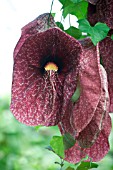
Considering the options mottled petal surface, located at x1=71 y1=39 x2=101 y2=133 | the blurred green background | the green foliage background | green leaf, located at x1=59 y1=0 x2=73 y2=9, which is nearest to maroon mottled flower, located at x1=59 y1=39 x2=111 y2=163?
mottled petal surface, located at x1=71 y1=39 x2=101 y2=133

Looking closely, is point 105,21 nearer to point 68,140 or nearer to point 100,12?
point 100,12

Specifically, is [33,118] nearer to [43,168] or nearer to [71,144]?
[71,144]

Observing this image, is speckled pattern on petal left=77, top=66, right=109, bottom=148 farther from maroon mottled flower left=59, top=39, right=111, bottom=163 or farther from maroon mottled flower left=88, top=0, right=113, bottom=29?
maroon mottled flower left=88, top=0, right=113, bottom=29

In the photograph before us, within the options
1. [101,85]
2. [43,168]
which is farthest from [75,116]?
[43,168]

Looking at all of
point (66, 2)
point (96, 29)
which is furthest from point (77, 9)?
point (96, 29)

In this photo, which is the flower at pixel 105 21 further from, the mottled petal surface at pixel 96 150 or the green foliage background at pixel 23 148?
the green foliage background at pixel 23 148

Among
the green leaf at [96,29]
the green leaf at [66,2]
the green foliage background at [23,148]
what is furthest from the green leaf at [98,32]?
the green foliage background at [23,148]
